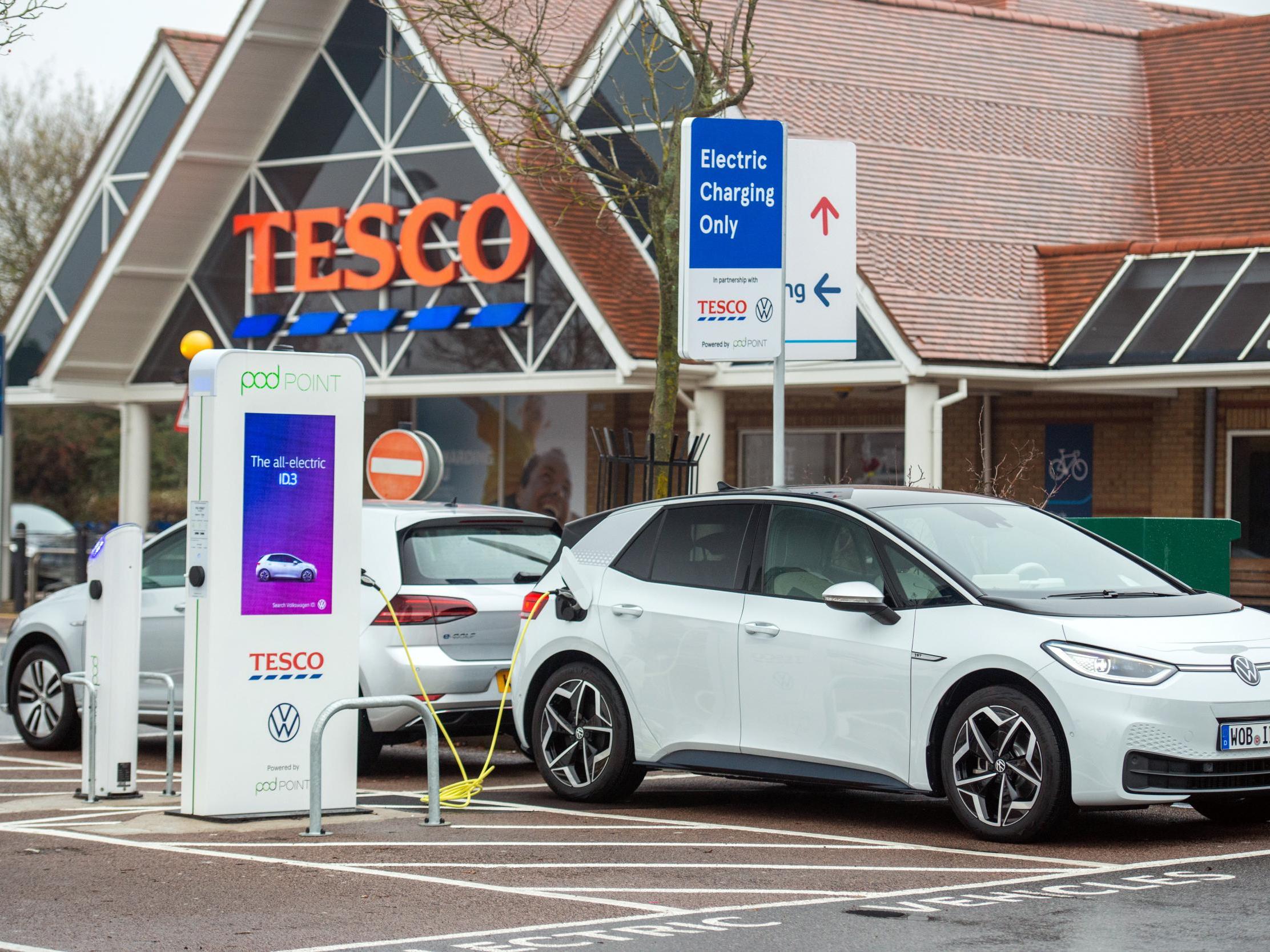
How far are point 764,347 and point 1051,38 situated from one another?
1476 cm

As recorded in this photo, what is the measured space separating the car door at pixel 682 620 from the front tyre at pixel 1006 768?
1.33 m

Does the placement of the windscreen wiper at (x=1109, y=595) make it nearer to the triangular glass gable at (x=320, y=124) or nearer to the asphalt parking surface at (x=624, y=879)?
the asphalt parking surface at (x=624, y=879)

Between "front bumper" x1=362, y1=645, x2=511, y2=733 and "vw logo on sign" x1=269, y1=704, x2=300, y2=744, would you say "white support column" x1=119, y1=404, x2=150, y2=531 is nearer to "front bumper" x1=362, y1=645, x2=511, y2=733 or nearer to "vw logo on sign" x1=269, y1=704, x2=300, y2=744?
"front bumper" x1=362, y1=645, x2=511, y2=733

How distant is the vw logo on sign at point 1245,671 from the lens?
28.3 ft

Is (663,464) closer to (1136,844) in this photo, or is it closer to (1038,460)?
(1136,844)

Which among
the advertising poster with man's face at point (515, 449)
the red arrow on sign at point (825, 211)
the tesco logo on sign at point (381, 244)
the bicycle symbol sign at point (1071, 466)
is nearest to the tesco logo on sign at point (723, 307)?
the red arrow on sign at point (825, 211)

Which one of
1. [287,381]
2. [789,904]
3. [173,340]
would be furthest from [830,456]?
[789,904]

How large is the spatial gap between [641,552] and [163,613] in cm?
399

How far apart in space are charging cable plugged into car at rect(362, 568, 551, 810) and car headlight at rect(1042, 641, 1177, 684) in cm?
300

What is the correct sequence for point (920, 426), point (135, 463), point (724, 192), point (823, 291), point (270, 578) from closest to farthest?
point (270, 578), point (724, 192), point (823, 291), point (920, 426), point (135, 463)

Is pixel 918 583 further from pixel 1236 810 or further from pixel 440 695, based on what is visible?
pixel 440 695

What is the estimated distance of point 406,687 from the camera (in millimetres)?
11555

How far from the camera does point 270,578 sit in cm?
987

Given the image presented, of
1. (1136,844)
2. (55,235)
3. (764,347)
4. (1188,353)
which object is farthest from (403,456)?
(55,235)
